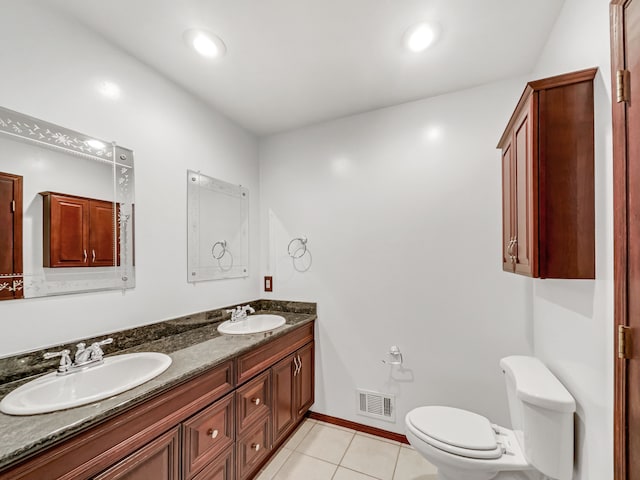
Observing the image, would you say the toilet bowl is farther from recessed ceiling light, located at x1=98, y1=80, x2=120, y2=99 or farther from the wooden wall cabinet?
recessed ceiling light, located at x1=98, y1=80, x2=120, y2=99

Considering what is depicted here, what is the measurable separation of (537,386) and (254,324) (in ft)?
5.85

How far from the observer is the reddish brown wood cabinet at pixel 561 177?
3.44 feet

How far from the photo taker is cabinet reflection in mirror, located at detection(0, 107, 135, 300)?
3.89 feet

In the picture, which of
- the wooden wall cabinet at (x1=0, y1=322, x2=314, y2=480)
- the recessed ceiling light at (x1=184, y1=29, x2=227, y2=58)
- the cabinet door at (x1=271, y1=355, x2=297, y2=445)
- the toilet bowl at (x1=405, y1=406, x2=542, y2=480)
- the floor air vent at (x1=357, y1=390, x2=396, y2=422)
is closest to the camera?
the wooden wall cabinet at (x1=0, y1=322, x2=314, y2=480)

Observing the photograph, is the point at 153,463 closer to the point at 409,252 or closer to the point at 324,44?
the point at 409,252

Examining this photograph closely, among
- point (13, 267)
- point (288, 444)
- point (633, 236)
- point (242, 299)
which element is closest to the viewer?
point (633, 236)

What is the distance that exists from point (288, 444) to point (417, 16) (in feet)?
9.24

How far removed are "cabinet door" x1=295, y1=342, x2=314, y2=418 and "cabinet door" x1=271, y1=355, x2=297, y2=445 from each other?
0.07 m

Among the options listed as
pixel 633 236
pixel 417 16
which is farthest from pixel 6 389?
pixel 417 16

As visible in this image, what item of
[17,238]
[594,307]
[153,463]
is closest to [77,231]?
[17,238]

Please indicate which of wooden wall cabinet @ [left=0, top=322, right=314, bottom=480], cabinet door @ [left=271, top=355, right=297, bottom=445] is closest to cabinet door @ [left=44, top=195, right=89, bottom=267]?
wooden wall cabinet @ [left=0, top=322, right=314, bottom=480]

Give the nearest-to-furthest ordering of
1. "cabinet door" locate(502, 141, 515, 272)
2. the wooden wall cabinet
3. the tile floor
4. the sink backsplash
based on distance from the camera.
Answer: the wooden wall cabinet < the sink backsplash < "cabinet door" locate(502, 141, 515, 272) < the tile floor

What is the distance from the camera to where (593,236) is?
1.03 meters

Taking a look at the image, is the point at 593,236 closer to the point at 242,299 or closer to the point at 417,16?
the point at 417,16
